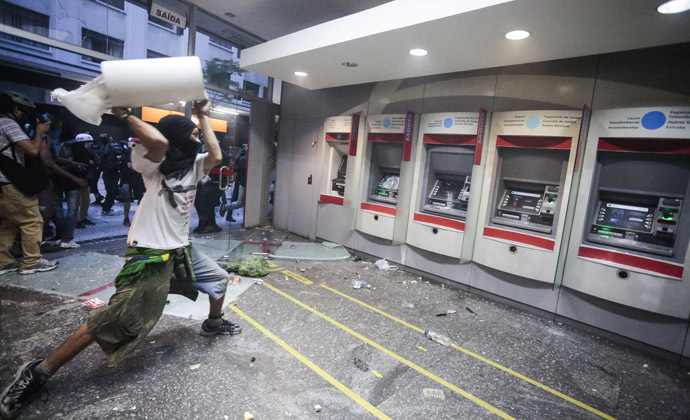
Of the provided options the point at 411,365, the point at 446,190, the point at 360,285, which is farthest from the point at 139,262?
the point at 446,190

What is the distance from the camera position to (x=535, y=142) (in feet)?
12.2

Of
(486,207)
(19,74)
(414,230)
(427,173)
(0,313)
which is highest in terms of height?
(19,74)

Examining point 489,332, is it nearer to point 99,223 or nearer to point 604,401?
point 604,401

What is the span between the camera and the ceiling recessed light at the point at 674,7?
2.23m

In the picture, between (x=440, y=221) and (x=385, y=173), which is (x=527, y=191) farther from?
(x=385, y=173)

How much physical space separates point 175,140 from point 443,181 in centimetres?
357

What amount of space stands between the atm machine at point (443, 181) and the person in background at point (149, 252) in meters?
3.05

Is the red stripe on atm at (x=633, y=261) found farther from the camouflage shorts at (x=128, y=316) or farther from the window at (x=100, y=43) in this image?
the window at (x=100, y=43)

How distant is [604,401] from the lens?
2.42 metres

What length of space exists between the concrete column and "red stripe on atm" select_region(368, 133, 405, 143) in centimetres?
248

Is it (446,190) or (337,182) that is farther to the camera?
(337,182)

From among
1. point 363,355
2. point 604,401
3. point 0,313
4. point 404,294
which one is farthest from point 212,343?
point 604,401

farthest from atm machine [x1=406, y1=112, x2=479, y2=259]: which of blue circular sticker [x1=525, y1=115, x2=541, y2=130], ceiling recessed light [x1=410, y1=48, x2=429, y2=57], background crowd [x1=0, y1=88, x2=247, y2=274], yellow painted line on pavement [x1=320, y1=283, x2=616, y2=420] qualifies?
background crowd [x1=0, y1=88, x2=247, y2=274]

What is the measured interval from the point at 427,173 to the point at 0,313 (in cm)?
469
